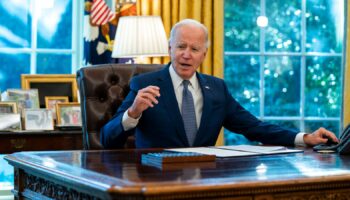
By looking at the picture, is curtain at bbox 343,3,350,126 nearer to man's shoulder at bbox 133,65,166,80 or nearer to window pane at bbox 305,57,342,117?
window pane at bbox 305,57,342,117

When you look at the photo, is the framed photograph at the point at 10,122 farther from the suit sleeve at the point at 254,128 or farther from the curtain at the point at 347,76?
the curtain at the point at 347,76

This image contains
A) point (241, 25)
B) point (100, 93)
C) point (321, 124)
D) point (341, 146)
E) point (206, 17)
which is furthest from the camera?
point (321, 124)

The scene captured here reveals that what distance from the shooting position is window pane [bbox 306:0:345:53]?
18.3 ft

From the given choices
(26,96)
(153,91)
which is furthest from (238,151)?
(26,96)

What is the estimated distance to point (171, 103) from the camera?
9.91 feet

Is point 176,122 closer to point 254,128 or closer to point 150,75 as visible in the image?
point 150,75

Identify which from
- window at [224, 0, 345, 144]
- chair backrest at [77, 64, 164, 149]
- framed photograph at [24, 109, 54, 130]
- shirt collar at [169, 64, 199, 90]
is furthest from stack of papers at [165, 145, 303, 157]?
window at [224, 0, 345, 144]

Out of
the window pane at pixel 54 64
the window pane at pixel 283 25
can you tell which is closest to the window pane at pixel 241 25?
the window pane at pixel 283 25

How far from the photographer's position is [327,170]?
1960mm

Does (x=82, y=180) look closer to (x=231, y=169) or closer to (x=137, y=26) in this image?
(x=231, y=169)

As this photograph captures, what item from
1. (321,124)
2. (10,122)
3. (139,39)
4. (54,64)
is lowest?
(321,124)

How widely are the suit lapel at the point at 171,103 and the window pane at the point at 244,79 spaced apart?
2397 mm

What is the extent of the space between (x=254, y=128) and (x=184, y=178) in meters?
1.55

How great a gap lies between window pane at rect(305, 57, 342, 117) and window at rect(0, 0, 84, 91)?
74.4 inches
